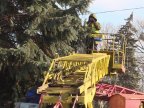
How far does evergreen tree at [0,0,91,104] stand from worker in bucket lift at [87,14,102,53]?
87cm

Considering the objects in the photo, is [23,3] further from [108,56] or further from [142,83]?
[142,83]

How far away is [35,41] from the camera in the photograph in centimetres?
2075

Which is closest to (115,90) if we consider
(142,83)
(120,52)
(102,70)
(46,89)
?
(120,52)

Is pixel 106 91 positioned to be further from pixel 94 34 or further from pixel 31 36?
pixel 31 36

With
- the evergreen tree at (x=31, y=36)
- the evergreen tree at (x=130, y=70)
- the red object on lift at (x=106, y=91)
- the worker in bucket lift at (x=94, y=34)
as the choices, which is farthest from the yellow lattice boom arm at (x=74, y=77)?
the evergreen tree at (x=130, y=70)

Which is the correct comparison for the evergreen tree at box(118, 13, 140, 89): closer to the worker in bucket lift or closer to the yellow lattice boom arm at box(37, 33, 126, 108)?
the worker in bucket lift

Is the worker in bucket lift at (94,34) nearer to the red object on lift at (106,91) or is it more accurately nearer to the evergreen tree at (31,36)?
the evergreen tree at (31,36)

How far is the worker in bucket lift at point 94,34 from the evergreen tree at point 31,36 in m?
0.87

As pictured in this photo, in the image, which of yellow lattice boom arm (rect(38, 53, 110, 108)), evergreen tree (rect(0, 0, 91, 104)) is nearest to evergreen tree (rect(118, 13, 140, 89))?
evergreen tree (rect(0, 0, 91, 104))

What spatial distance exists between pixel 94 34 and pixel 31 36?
2.92 meters

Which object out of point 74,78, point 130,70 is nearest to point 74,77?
point 74,78

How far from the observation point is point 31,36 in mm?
19891

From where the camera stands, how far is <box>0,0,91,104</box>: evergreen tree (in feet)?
62.2

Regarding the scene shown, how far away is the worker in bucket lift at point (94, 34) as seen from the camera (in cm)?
1862
